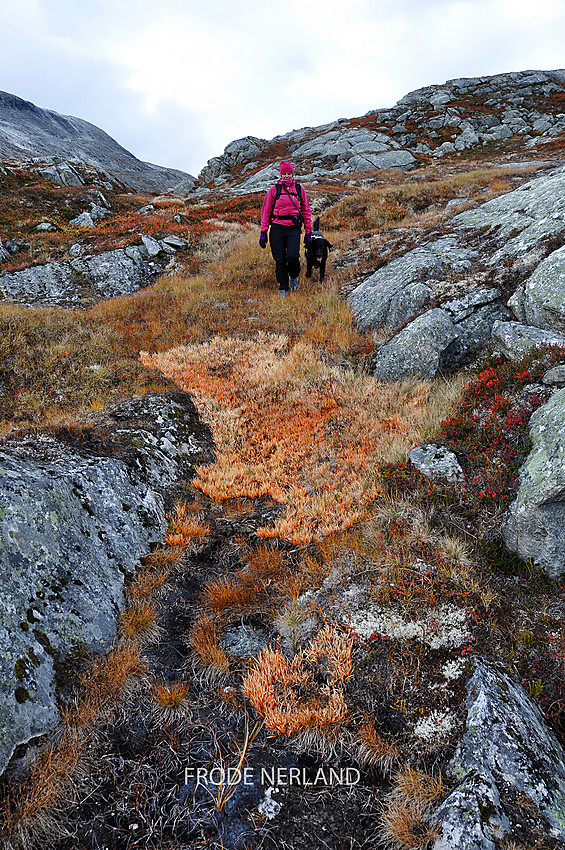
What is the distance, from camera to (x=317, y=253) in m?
13.1

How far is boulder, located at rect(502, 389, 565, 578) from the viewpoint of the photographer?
411 centimetres

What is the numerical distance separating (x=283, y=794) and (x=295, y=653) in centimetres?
108

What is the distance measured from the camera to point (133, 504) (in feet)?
17.2

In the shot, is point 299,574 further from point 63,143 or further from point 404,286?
point 63,143

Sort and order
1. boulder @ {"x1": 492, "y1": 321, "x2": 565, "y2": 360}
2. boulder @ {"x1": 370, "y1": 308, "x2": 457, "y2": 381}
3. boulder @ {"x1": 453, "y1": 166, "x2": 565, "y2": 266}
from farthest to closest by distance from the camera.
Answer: boulder @ {"x1": 453, "y1": 166, "x2": 565, "y2": 266} < boulder @ {"x1": 370, "y1": 308, "x2": 457, "y2": 381} < boulder @ {"x1": 492, "y1": 321, "x2": 565, "y2": 360}

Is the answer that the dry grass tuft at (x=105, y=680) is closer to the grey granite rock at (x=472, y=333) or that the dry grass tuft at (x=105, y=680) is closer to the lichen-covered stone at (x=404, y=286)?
the grey granite rock at (x=472, y=333)

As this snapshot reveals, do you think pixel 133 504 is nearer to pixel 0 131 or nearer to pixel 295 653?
pixel 295 653

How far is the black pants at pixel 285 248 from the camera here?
476 inches

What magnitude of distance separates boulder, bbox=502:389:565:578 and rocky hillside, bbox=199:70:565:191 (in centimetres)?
3889

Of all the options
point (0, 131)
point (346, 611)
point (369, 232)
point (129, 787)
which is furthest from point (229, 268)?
point (0, 131)

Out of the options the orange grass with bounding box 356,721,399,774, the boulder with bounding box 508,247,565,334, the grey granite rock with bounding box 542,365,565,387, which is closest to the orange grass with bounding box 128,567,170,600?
the orange grass with bounding box 356,721,399,774

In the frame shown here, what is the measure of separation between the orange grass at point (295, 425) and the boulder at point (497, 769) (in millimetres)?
2378

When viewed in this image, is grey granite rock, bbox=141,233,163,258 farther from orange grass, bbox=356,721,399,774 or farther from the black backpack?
orange grass, bbox=356,721,399,774

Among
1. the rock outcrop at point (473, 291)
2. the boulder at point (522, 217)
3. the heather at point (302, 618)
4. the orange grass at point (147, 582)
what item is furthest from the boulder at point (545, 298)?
the orange grass at point (147, 582)
